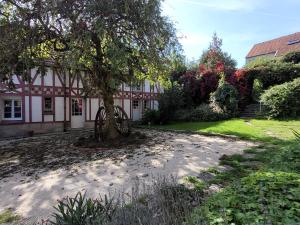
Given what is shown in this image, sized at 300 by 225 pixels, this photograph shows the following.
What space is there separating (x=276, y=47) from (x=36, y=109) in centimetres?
3403

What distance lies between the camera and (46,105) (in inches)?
709

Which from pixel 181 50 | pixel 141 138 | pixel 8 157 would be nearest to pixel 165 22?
pixel 181 50

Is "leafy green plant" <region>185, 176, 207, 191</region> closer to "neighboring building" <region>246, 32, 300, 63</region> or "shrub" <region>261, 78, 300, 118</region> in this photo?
"shrub" <region>261, 78, 300, 118</region>

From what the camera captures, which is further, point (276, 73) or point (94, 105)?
point (94, 105)

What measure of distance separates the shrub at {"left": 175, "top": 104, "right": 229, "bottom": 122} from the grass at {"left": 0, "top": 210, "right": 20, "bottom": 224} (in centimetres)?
1443

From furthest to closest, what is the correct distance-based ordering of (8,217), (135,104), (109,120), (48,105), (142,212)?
(135,104) < (48,105) < (109,120) < (8,217) < (142,212)

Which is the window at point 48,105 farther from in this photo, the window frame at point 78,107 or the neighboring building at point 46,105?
the window frame at point 78,107

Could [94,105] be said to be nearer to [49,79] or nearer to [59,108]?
[59,108]

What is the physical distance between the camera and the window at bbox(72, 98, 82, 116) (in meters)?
19.4

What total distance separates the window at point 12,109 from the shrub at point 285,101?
14.5m

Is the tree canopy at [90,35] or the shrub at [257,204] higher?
the tree canopy at [90,35]

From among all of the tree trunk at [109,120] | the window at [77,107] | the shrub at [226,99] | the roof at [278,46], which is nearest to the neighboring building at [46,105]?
the window at [77,107]

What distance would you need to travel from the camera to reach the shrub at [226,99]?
1823cm

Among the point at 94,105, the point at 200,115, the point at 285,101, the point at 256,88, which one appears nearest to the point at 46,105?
the point at 94,105
